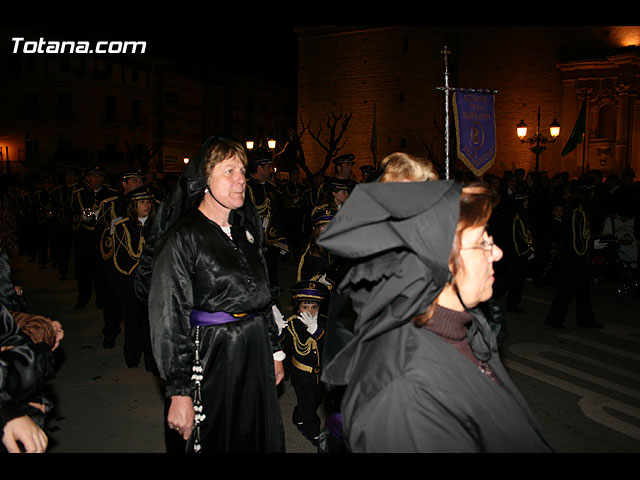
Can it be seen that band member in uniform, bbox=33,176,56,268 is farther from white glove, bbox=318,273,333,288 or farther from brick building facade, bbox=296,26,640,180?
brick building facade, bbox=296,26,640,180

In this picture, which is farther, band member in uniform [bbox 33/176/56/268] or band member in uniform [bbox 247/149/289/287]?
band member in uniform [bbox 33/176/56/268]

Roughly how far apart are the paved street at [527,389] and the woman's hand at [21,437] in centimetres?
275

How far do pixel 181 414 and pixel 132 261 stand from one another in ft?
13.9

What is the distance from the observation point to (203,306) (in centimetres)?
317

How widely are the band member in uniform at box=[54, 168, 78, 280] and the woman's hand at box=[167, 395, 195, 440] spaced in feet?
34.8

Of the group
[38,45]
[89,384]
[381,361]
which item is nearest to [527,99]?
[89,384]

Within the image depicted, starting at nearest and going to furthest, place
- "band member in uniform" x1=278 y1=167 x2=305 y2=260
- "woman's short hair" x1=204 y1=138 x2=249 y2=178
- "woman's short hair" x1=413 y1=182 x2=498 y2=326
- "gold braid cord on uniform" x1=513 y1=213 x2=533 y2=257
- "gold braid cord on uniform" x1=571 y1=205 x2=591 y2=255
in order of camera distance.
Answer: "woman's short hair" x1=413 y1=182 x2=498 y2=326 < "woman's short hair" x1=204 y1=138 x2=249 y2=178 < "gold braid cord on uniform" x1=571 y1=205 x2=591 y2=255 < "gold braid cord on uniform" x1=513 y1=213 x2=533 y2=257 < "band member in uniform" x1=278 y1=167 x2=305 y2=260

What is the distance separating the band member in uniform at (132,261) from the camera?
673 cm

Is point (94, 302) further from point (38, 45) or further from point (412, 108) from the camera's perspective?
point (38, 45)

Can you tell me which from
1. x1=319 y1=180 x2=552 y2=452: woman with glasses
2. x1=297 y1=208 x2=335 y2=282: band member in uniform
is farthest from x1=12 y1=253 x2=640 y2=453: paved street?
x1=319 y1=180 x2=552 y2=452: woman with glasses

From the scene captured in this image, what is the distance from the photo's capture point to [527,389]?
601 centimetres

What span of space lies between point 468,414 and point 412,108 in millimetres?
39247

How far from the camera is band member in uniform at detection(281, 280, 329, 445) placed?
4.85 m

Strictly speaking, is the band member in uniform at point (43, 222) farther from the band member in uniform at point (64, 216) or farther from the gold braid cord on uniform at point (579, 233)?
the gold braid cord on uniform at point (579, 233)
